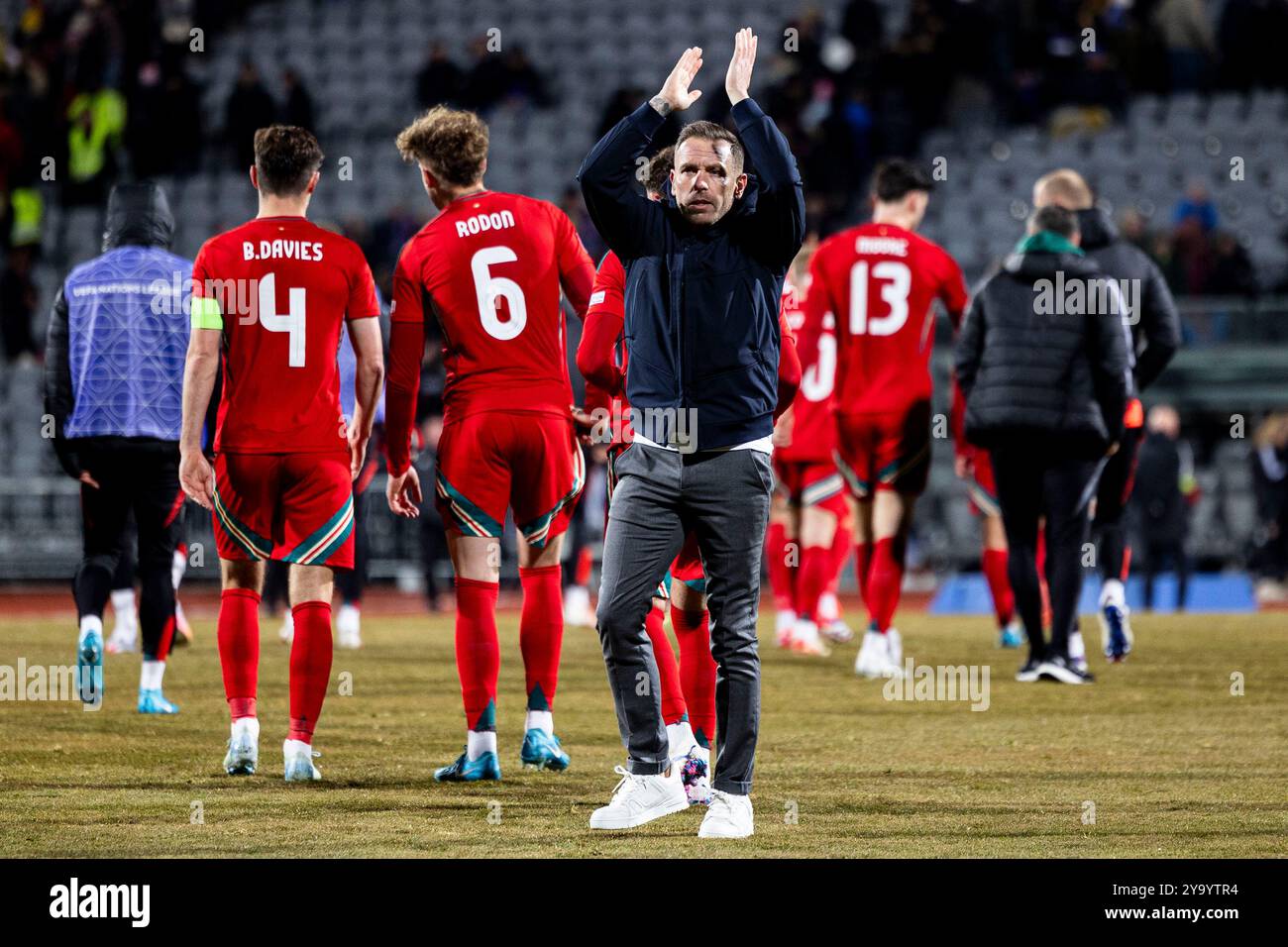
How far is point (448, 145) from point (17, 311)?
16.4 meters

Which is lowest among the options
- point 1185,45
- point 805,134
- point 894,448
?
point 894,448

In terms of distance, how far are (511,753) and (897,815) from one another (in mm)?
2123

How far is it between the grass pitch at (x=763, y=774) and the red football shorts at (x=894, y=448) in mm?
1143

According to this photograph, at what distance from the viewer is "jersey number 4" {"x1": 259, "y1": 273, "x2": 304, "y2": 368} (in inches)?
282

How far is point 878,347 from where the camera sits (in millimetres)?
11305

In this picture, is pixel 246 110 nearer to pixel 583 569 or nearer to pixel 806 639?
pixel 583 569

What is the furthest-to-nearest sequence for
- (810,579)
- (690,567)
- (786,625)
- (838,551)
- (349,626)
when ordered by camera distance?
(349,626)
(786,625)
(838,551)
(810,579)
(690,567)

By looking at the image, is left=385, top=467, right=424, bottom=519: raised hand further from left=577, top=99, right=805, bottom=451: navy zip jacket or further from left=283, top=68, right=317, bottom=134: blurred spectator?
left=283, top=68, right=317, bottom=134: blurred spectator

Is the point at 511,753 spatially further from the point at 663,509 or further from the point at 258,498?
the point at 663,509

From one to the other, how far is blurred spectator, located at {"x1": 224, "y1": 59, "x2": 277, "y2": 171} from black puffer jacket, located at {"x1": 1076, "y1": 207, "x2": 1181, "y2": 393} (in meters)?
14.2

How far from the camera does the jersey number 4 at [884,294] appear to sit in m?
11.3

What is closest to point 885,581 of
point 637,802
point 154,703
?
point 154,703

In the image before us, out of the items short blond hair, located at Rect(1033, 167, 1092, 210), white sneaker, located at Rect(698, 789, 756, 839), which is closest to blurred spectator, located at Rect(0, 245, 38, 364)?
short blond hair, located at Rect(1033, 167, 1092, 210)

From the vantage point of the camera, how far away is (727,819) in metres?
5.84
